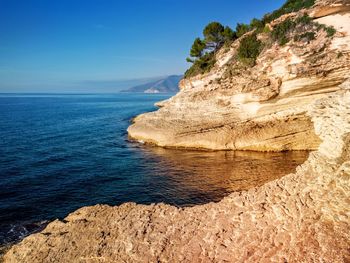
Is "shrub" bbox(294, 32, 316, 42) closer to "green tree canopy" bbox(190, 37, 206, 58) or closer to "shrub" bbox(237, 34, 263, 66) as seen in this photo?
"shrub" bbox(237, 34, 263, 66)

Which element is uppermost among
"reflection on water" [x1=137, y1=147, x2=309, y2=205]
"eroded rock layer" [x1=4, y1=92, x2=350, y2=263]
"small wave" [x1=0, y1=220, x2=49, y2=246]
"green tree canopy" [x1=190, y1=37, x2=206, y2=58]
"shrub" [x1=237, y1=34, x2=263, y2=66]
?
"green tree canopy" [x1=190, y1=37, x2=206, y2=58]

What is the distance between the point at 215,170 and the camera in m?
21.4

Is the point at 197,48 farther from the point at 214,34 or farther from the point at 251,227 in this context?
the point at 251,227

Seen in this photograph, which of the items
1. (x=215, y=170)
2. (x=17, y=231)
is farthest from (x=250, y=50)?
(x=17, y=231)

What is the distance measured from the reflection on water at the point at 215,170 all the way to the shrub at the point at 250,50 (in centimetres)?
973

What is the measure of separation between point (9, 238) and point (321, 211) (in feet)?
42.3

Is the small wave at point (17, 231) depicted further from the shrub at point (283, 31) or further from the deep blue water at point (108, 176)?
the shrub at point (283, 31)

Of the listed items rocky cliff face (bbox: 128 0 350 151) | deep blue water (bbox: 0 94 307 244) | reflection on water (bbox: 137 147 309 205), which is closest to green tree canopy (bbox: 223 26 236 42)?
rocky cliff face (bbox: 128 0 350 151)

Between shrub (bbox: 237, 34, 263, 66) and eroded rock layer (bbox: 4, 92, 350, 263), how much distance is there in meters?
20.1

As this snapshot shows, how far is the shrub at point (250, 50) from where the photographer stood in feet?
92.9

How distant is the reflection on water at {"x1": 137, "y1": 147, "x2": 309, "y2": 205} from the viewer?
1756 cm

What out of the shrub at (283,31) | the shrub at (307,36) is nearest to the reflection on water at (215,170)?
the shrub at (307,36)

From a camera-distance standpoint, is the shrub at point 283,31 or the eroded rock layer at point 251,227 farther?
the shrub at point 283,31

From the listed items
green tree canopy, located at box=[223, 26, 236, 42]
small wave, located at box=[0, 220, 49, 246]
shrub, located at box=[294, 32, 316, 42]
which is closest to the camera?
small wave, located at box=[0, 220, 49, 246]
